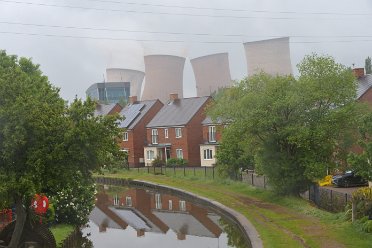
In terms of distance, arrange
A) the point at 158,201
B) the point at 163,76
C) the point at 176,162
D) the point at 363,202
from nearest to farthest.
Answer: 1. the point at 363,202
2. the point at 158,201
3. the point at 176,162
4. the point at 163,76

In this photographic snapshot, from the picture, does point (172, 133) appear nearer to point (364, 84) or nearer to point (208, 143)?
point (208, 143)

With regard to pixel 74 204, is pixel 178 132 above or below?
above

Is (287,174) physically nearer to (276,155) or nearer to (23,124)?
(276,155)

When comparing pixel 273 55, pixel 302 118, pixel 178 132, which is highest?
pixel 273 55

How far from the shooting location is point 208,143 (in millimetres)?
55312

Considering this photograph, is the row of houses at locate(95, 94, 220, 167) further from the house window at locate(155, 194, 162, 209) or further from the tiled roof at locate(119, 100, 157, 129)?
the house window at locate(155, 194, 162, 209)

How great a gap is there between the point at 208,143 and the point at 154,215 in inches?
1035

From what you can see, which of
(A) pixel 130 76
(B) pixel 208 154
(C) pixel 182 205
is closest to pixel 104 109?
(B) pixel 208 154

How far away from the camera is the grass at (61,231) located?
19.8m

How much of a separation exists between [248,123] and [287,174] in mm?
3573

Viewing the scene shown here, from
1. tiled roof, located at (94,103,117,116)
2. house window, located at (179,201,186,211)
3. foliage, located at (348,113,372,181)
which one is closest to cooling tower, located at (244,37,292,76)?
tiled roof, located at (94,103,117,116)

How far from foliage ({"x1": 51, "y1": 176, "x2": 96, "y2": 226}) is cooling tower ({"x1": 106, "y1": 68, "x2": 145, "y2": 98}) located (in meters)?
90.2

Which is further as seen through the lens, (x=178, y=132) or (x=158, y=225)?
(x=178, y=132)

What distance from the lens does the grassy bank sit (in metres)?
16.8
